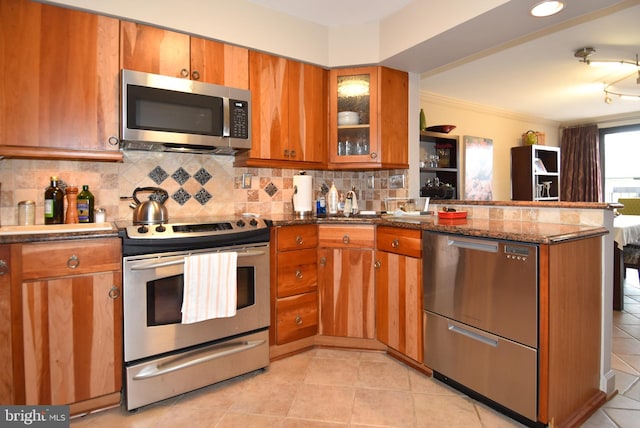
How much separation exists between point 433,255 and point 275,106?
58.6 inches

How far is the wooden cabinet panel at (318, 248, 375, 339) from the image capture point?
241 cm

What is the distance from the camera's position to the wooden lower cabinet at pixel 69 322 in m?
1.55

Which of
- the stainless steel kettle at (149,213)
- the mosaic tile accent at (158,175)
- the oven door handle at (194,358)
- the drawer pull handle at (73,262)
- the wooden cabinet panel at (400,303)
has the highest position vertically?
the mosaic tile accent at (158,175)

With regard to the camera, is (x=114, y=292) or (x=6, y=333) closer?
(x=6, y=333)

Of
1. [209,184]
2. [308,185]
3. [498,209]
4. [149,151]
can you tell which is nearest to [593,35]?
[498,209]

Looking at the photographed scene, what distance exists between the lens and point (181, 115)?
2.10 metres

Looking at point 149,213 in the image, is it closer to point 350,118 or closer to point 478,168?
point 350,118

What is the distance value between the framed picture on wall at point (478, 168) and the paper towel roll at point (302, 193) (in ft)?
9.66

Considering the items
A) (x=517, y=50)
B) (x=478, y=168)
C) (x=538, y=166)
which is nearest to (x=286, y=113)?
(x=517, y=50)

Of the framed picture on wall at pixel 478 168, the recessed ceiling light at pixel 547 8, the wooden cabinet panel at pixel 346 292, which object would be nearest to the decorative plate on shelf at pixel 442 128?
the framed picture on wall at pixel 478 168

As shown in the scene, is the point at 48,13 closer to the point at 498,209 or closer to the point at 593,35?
the point at 498,209

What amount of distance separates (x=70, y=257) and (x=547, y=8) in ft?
8.72

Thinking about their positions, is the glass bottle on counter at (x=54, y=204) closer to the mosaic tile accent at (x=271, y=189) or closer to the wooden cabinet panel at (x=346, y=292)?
the mosaic tile accent at (x=271, y=189)

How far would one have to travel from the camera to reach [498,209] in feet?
7.59
